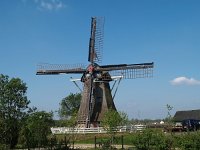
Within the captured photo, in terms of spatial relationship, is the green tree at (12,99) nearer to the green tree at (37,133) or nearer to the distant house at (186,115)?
the green tree at (37,133)

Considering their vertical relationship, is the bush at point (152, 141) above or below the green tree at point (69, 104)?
below

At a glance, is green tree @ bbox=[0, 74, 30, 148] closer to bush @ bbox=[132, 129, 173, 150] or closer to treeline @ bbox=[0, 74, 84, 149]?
treeline @ bbox=[0, 74, 84, 149]

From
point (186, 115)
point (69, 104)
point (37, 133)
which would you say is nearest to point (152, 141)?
point (37, 133)

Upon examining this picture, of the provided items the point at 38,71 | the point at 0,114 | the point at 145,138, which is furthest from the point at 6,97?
the point at 145,138

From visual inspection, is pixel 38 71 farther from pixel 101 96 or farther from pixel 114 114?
pixel 114 114

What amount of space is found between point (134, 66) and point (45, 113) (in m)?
20.9

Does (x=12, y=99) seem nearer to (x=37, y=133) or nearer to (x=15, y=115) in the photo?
(x=15, y=115)

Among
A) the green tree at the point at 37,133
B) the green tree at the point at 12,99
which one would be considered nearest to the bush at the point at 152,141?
the green tree at the point at 37,133

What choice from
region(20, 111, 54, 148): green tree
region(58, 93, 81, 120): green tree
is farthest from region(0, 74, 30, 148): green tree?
region(58, 93, 81, 120): green tree

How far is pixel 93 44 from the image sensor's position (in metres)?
58.6

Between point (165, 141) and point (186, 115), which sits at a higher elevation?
point (186, 115)

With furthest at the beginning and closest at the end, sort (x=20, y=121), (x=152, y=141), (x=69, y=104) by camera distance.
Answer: (x=69, y=104) → (x=20, y=121) → (x=152, y=141)

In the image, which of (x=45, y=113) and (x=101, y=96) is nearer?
(x=45, y=113)

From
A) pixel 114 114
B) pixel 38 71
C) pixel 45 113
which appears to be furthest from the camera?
pixel 38 71
